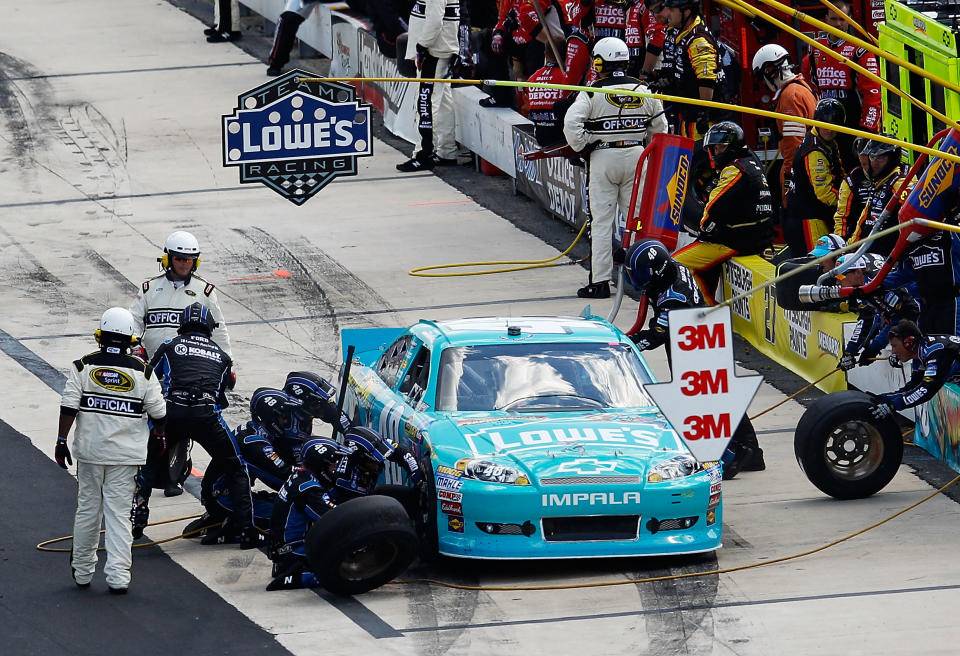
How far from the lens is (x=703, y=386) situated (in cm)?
948

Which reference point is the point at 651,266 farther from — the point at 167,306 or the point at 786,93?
the point at 786,93

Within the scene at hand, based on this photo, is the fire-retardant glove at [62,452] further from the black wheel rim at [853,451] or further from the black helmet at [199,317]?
the black wheel rim at [853,451]

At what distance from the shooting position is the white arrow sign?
30.9 ft

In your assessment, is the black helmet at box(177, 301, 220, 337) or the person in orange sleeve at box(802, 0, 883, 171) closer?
the black helmet at box(177, 301, 220, 337)

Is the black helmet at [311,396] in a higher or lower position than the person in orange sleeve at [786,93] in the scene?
lower

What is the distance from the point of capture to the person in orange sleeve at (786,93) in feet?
54.3

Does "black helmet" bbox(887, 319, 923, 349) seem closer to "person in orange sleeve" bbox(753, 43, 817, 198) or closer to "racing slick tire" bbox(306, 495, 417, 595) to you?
"racing slick tire" bbox(306, 495, 417, 595)

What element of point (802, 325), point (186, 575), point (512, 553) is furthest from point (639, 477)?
point (802, 325)

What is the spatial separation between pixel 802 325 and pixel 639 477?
5.17m

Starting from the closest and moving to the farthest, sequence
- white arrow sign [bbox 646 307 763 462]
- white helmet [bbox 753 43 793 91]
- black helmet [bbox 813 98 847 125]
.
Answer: white arrow sign [bbox 646 307 763 462]
black helmet [bbox 813 98 847 125]
white helmet [bbox 753 43 793 91]

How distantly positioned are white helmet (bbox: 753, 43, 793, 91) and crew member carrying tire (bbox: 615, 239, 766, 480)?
4419mm

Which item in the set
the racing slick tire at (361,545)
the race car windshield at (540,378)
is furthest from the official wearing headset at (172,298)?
the racing slick tire at (361,545)

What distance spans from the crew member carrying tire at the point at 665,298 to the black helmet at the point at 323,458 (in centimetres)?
284

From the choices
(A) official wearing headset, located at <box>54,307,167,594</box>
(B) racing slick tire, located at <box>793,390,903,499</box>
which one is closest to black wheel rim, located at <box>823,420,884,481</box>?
(B) racing slick tire, located at <box>793,390,903,499</box>
